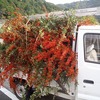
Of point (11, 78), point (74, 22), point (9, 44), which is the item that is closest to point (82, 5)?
point (74, 22)

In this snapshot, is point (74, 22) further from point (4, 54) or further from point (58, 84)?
point (4, 54)

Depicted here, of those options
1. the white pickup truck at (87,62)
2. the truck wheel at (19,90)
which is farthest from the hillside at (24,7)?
the white pickup truck at (87,62)

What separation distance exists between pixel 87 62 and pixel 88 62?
19 millimetres

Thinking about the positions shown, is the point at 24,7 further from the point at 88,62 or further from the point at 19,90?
the point at 88,62

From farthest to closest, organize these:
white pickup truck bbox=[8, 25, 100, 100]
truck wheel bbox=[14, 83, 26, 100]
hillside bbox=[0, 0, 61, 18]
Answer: hillside bbox=[0, 0, 61, 18] < truck wheel bbox=[14, 83, 26, 100] < white pickup truck bbox=[8, 25, 100, 100]

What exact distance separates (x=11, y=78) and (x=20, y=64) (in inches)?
18.0

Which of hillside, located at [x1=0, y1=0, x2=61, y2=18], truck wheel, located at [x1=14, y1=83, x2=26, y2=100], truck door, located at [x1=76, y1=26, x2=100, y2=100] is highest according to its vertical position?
hillside, located at [x1=0, y1=0, x2=61, y2=18]

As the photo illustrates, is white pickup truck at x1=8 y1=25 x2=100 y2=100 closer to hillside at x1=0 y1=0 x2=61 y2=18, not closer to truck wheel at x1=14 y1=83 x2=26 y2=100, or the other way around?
truck wheel at x1=14 y1=83 x2=26 y2=100

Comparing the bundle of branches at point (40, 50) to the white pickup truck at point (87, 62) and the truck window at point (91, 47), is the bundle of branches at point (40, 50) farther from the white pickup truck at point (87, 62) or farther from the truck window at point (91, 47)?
the truck window at point (91, 47)

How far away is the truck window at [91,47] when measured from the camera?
5.45 meters

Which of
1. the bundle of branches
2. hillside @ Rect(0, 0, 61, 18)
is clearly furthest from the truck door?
hillside @ Rect(0, 0, 61, 18)

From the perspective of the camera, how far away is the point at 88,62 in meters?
5.44

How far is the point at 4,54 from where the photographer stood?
6.33m

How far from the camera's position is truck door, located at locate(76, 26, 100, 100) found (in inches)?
211
